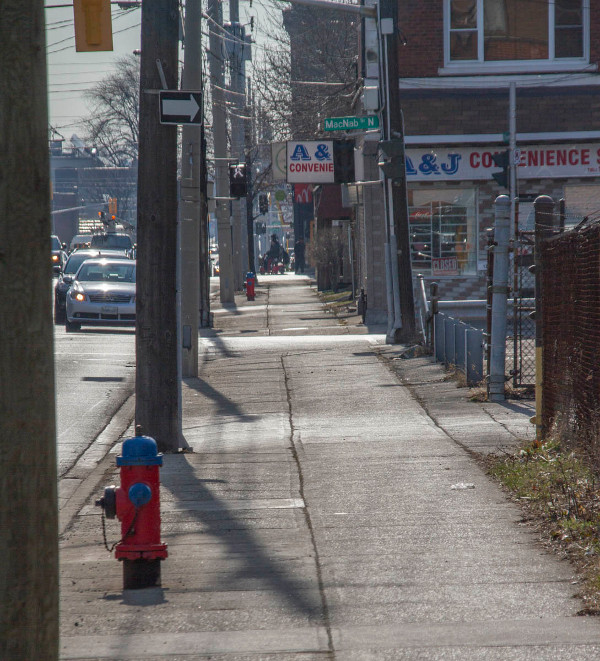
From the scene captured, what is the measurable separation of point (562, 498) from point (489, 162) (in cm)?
1824

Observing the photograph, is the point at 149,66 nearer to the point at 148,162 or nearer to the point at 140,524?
the point at 148,162

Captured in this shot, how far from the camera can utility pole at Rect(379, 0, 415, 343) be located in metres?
18.3

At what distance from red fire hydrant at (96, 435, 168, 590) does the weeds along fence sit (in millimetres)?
3025

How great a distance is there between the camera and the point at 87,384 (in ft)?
48.5

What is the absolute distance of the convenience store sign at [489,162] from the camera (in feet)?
78.7

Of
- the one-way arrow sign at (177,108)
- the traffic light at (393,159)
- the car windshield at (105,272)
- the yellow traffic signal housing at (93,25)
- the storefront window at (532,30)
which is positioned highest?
the storefront window at (532,30)

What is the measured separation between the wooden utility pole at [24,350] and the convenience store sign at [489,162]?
2136cm

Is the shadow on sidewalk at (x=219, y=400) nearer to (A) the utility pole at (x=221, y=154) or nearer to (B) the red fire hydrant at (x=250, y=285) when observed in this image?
(A) the utility pole at (x=221, y=154)

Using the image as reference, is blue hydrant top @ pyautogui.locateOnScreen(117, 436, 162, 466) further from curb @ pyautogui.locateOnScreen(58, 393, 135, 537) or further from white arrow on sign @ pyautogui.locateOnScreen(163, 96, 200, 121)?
white arrow on sign @ pyautogui.locateOnScreen(163, 96, 200, 121)

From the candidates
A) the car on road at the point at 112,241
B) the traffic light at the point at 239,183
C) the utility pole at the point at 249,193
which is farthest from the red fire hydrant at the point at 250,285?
the car on road at the point at 112,241

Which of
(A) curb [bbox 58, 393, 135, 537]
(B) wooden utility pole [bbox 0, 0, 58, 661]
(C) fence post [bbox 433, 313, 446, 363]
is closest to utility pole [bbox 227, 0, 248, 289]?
(C) fence post [bbox 433, 313, 446, 363]

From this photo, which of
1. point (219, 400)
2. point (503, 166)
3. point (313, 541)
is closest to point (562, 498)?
point (313, 541)

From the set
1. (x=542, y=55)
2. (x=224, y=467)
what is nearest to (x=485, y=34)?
(x=542, y=55)

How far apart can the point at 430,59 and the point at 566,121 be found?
342cm
